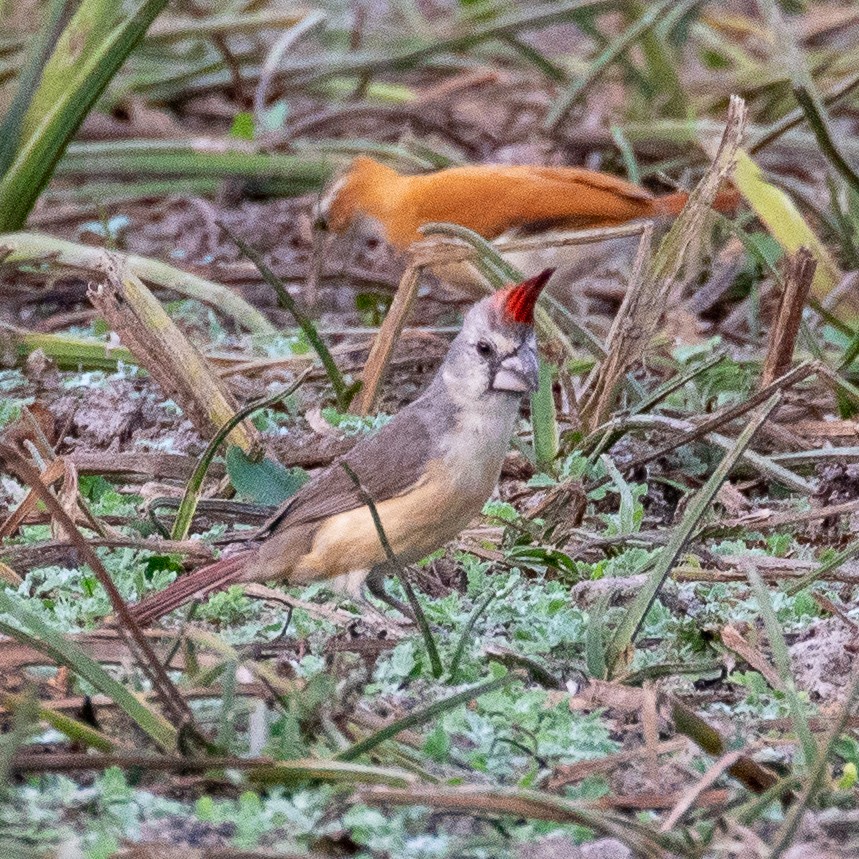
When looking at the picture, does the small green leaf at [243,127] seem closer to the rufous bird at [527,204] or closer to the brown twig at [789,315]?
the rufous bird at [527,204]

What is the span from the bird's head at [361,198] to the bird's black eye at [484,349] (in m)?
2.47

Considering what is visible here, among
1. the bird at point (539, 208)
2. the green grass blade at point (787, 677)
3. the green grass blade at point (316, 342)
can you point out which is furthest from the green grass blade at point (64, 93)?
the green grass blade at point (787, 677)

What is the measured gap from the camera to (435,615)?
101 inches

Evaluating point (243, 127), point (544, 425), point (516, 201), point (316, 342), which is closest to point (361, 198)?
point (243, 127)

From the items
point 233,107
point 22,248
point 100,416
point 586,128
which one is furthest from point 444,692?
point 233,107

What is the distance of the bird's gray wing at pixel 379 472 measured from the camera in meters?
2.64

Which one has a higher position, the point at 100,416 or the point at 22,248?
the point at 22,248

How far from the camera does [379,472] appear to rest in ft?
8.76

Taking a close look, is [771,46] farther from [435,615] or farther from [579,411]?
[435,615]

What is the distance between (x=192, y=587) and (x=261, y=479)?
513mm

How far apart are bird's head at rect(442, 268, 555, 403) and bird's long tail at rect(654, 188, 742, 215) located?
8.17ft

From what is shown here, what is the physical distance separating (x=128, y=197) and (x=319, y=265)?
123cm

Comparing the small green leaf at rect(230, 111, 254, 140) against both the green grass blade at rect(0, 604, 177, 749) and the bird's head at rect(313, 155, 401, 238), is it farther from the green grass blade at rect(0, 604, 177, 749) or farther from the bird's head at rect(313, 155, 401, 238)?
the green grass blade at rect(0, 604, 177, 749)

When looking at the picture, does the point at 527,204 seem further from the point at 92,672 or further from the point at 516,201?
the point at 92,672
